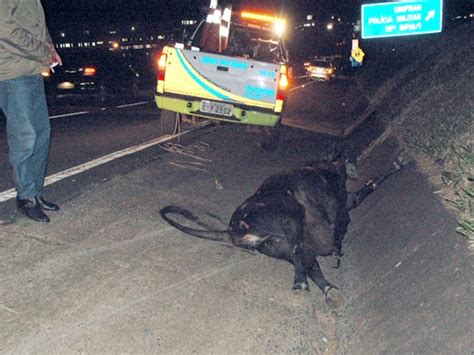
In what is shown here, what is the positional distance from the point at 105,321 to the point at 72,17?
161 feet

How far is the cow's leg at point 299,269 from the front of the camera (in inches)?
168

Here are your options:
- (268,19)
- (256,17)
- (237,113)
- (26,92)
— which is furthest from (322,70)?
(26,92)

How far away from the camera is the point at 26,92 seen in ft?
15.5

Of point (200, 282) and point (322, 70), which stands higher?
point (200, 282)

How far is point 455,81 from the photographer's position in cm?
963

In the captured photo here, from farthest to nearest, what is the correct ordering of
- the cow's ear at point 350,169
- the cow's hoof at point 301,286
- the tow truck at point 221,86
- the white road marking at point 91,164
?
the tow truck at point 221,86 < the cow's ear at point 350,169 < the white road marking at point 91,164 < the cow's hoof at point 301,286

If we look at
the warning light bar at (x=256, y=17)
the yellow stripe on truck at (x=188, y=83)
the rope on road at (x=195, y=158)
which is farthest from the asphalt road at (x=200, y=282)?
the warning light bar at (x=256, y=17)

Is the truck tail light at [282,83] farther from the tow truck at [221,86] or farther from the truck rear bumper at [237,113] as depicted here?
the truck rear bumper at [237,113]

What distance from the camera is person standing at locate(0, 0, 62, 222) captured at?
4516 mm

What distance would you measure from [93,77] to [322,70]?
23.0 meters

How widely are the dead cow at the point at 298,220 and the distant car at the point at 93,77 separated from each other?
13.7 metres

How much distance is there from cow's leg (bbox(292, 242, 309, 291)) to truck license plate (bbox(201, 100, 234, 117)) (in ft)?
15.2

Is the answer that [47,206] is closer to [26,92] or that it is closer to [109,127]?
[26,92]

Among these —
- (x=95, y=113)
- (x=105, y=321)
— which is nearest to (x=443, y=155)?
(x=105, y=321)
